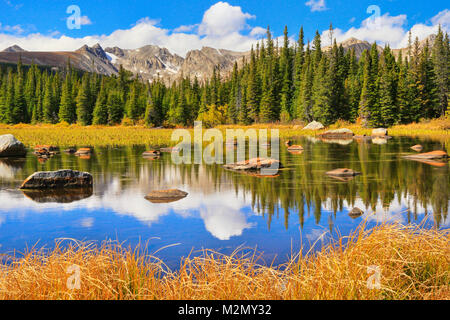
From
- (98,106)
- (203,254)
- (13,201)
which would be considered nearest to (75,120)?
(98,106)

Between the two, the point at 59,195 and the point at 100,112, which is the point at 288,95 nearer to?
the point at 100,112

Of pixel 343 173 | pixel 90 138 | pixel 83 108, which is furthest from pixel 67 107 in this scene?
pixel 343 173

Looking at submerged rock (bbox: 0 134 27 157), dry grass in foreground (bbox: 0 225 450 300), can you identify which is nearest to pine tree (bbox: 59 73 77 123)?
submerged rock (bbox: 0 134 27 157)

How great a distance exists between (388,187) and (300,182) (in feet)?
10.4

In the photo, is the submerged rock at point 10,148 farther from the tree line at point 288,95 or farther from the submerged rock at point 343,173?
the tree line at point 288,95

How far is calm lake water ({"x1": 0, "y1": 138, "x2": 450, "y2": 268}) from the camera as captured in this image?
325 inches

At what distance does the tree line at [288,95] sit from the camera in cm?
6631

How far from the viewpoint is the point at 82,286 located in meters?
4.61

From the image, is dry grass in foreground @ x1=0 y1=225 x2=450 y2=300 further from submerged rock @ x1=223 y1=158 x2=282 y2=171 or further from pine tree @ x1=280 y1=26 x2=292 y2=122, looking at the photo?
pine tree @ x1=280 y1=26 x2=292 y2=122

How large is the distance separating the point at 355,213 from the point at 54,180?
420 inches

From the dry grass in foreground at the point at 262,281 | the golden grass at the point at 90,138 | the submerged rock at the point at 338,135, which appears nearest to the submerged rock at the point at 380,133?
the submerged rock at the point at 338,135

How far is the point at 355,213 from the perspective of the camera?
10000mm

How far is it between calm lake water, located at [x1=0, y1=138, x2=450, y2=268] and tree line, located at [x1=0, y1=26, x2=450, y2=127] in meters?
51.9
